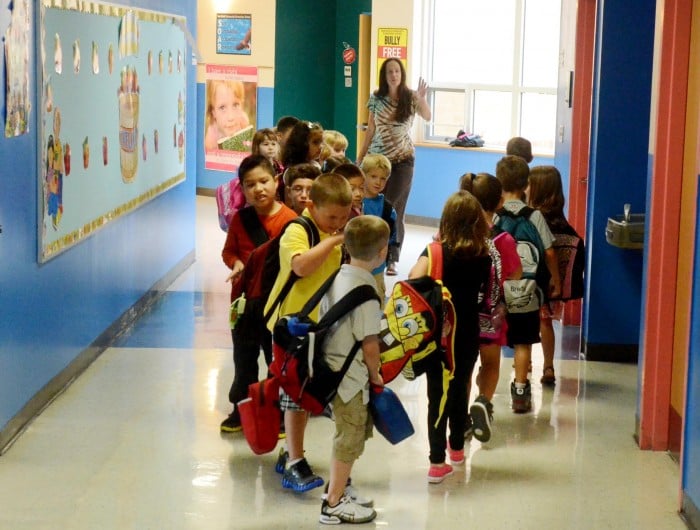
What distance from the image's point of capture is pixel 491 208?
541cm

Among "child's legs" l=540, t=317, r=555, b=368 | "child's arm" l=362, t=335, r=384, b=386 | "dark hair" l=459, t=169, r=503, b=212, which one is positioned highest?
"dark hair" l=459, t=169, r=503, b=212

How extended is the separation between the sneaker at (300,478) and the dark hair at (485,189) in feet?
4.63

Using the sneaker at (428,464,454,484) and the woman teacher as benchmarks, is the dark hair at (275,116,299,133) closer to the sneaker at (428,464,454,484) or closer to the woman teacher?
the sneaker at (428,464,454,484)

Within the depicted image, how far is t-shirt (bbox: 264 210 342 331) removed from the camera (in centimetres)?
479

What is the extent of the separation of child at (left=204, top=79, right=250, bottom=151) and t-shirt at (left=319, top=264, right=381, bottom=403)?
11076 mm

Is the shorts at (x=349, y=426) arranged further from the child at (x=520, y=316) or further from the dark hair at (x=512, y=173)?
the dark hair at (x=512, y=173)

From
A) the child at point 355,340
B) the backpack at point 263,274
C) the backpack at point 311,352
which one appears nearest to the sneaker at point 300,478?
the child at point 355,340

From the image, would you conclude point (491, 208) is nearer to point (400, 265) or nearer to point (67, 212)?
point (67, 212)

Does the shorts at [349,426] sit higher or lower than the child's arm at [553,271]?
lower

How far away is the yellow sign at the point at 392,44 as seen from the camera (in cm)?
1317

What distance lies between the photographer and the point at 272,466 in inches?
206

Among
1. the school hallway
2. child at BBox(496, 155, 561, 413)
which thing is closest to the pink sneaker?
the school hallway

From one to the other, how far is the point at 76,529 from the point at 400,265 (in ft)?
21.0

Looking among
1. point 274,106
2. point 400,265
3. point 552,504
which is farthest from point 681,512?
point 274,106
